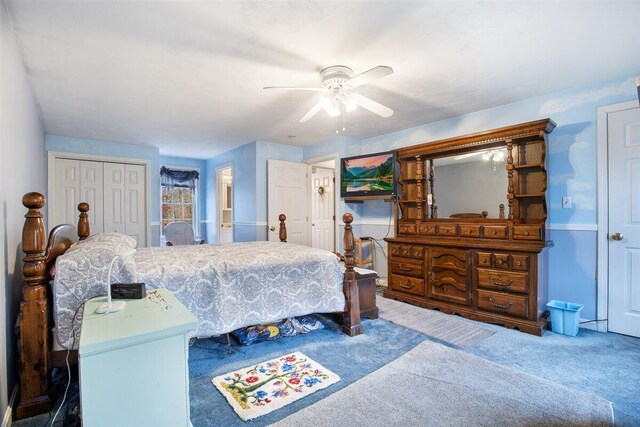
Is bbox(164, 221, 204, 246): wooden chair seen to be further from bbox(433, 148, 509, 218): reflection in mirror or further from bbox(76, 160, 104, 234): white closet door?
bbox(433, 148, 509, 218): reflection in mirror

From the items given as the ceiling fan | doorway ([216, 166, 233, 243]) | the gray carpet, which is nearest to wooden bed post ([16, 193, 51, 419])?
the gray carpet

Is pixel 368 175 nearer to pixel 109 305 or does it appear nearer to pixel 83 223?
pixel 83 223

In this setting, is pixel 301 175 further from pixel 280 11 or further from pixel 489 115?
pixel 280 11

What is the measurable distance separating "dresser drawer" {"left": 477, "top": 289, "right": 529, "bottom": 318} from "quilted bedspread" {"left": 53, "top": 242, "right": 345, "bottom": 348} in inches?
59.7

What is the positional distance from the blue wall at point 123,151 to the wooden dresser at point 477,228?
4.10 metres

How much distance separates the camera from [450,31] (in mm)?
2064

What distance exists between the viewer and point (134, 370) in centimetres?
116

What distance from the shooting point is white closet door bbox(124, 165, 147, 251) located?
5.29 metres

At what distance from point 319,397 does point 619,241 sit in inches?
120

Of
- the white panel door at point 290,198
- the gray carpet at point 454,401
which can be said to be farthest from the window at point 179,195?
the gray carpet at point 454,401

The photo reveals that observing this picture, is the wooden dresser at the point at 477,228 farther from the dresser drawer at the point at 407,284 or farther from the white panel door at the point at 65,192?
the white panel door at the point at 65,192

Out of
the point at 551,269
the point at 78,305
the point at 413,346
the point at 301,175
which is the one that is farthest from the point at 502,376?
the point at 301,175

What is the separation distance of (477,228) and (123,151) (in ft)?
17.9

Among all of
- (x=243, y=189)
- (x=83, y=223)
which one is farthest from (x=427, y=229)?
(x=83, y=223)
